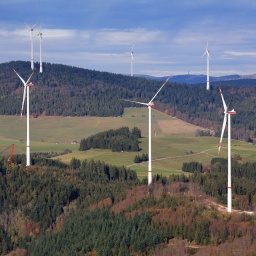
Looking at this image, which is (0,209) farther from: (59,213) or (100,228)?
(100,228)

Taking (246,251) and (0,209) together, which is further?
(0,209)

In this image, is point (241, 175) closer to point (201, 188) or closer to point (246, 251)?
point (201, 188)

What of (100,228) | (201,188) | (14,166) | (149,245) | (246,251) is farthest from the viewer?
(14,166)

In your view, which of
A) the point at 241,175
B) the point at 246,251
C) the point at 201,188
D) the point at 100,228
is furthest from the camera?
the point at 241,175

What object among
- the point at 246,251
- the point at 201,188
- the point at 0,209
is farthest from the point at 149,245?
the point at 0,209

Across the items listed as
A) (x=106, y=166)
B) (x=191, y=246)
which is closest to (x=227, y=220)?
(x=191, y=246)

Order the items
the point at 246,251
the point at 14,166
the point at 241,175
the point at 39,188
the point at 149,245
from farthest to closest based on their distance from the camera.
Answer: the point at 241,175 < the point at 14,166 < the point at 39,188 < the point at 149,245 < the point at 246,251
